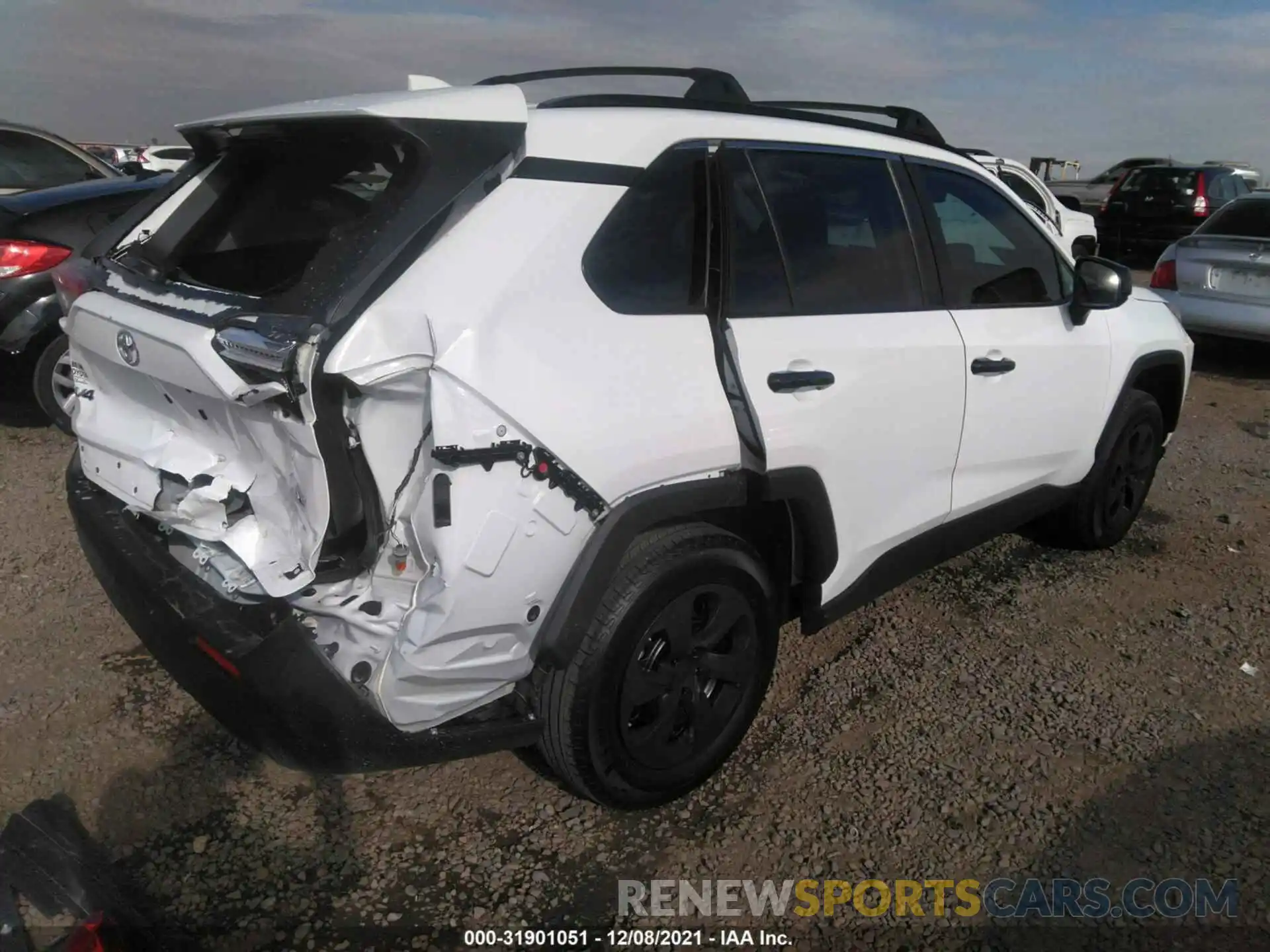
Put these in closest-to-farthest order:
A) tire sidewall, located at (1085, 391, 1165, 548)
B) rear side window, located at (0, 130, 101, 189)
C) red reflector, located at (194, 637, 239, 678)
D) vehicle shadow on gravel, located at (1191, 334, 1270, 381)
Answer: red reflector, located at (194, 637, 239, 678) < tire sidewall, located at (1085, 391, 1165, 548) < rear side window, located at (0, 130, 101, 189) < vehicle shadow on gravel, located at (1191, 334, 1270, 381)

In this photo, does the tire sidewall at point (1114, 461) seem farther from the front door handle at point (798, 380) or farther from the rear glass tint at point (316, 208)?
the rear glass tint at point (316, 208)

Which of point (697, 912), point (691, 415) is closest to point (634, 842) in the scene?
point (697, 912)

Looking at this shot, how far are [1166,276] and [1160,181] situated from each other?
669cm

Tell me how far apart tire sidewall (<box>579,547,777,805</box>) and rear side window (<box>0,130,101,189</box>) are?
7.45m

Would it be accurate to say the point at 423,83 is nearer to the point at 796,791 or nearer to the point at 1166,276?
the point at 796,791

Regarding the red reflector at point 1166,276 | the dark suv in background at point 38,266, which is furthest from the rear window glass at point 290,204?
the red reflector at point 1166,276

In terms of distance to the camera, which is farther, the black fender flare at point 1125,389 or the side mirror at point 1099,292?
the black fender flare at point 1125,389

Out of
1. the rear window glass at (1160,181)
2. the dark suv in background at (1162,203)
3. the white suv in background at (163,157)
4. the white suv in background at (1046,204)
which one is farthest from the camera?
the white suv in background at (163,157)

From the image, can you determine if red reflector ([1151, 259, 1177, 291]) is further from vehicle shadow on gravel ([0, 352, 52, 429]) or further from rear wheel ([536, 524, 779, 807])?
vehicle shadow on gravel ([0, 352, 52, 429])

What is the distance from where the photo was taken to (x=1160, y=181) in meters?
13.4

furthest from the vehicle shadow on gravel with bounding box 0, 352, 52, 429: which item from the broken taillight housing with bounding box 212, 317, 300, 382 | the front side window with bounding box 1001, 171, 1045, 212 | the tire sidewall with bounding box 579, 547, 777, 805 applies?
the front side window with bounding box 1001, 171, 1045, 212

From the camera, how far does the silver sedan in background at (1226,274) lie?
24.0 feet

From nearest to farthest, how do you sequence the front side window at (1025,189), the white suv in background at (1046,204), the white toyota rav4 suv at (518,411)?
the white toyota rav4 suv at (518,411)
the white suv in background at (1046,204)
the front side window at (1025,189)

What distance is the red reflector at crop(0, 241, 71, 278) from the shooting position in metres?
4.95
